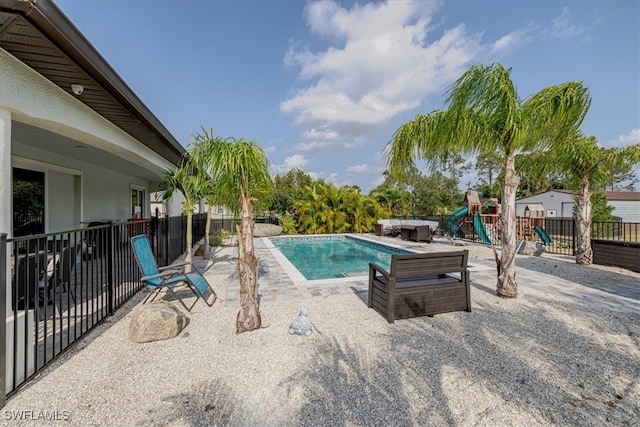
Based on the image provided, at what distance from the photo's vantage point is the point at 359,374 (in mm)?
3020

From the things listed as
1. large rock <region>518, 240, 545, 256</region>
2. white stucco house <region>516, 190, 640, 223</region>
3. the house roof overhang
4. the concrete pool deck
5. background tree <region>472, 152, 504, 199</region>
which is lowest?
the concrete pool deck

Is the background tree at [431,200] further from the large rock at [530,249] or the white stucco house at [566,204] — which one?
the large rock at [530,249]

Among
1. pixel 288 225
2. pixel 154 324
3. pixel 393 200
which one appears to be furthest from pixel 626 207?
pixel 154 324

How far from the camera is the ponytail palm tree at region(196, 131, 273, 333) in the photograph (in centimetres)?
383

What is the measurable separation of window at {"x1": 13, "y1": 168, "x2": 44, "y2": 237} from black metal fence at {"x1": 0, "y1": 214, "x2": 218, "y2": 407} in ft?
9.25

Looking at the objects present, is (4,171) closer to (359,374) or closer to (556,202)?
(359,374)

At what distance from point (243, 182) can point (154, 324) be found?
7.43 feet

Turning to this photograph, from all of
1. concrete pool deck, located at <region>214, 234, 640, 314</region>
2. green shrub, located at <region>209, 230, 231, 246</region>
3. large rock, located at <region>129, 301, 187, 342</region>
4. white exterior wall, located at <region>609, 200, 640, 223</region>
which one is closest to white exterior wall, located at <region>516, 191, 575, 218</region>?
white exterior wall, located at <region>609, 200, 640, 223</region>

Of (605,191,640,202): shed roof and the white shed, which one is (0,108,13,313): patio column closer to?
the white shed

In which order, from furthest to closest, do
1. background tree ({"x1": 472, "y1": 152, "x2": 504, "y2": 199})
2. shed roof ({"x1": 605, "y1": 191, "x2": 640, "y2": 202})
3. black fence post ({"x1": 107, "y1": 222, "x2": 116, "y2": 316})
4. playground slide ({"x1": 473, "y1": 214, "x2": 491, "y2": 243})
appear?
background tree ({"x1": 472, "y1": 152, "x2": 504, "y2": 199})
shed roof ({"x1": 605, "y1": 191, "x2": 640, "y2": 202})
playground slide ({"x1": 473, "y1": 214, "x2": 491, "y2": 243})
black fence post ({"x1": 107, "y1": 222, "x2": 116, "y2": 316})

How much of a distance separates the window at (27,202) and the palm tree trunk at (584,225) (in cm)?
1608

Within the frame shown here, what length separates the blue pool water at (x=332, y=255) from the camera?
933 cm

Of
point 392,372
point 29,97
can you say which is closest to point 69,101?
point 29,97

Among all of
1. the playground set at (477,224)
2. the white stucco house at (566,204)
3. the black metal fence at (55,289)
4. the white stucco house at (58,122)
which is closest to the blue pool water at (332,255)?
the black metal fence at (55,289)
